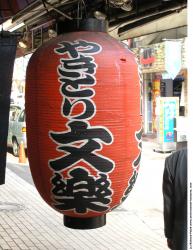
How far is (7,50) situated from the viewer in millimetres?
4922

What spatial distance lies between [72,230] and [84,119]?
5182mm

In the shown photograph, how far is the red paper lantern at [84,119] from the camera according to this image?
102 inches

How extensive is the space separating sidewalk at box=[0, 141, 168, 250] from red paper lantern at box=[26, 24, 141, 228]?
3.95m

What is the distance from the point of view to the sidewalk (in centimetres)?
664

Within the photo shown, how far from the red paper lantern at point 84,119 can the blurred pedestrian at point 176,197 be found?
3.92 ft

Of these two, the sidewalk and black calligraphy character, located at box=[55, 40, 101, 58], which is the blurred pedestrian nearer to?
black calligraphy character, located at box=[55, 40, 101, 58]

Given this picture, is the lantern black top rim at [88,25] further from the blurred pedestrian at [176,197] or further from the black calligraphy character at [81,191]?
the blurred pedestrian at [176,197]

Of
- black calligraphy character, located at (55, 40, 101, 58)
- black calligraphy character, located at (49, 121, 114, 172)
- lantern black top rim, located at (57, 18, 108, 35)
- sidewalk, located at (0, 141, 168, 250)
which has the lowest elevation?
sidewalk, located at (0, 141, 168, 250)

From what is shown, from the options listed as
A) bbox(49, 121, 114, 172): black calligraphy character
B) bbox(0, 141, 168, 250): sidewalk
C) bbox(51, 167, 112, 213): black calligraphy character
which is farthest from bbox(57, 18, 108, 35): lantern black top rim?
bbox(0, 141, 168, 250): sidewalk

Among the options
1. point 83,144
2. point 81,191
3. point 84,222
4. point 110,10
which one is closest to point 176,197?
point 84,222

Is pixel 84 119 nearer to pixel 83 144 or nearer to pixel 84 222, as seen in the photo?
pixel 83 144

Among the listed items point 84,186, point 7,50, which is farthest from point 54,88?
point 7,50

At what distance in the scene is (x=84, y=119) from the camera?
2592 mm

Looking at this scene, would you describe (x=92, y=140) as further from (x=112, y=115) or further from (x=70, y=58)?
(x=70, y=58)
